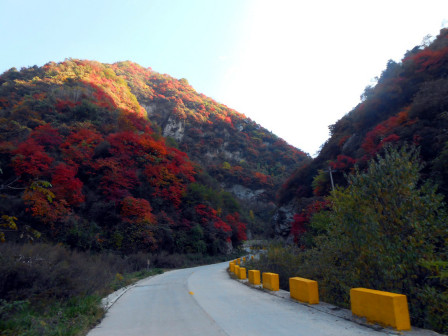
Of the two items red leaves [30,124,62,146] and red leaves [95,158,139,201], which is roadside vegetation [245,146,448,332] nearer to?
red leaves [95,158,139,201]

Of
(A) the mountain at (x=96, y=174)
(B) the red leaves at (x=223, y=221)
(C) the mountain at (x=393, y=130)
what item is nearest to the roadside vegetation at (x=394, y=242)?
(C) the mountain at (x=393, y=130)

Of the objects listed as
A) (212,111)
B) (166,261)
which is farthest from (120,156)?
(212,111)

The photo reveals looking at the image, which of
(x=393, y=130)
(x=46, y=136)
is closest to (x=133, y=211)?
(x=46, y=136)

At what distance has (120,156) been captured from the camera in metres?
32.2

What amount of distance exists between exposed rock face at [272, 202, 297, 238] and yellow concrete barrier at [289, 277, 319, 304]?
2353cm

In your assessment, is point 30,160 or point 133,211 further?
point 133,211

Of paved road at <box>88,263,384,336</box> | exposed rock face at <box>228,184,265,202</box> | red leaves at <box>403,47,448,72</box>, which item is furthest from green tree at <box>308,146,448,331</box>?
exposed rock face at <box>228,184,265,202</box>

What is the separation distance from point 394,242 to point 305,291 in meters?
2.81

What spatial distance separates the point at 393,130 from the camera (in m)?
22.1

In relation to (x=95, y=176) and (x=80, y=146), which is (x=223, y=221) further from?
(x=80, y=146)

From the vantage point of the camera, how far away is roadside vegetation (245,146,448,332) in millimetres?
6000

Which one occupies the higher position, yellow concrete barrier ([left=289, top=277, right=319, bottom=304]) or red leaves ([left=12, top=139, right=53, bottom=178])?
red leaves ([left=12, top=139, right=53, bottom=178])

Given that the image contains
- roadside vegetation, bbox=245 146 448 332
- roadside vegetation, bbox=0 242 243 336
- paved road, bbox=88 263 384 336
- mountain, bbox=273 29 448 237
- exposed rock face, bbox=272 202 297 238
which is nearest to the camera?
paved road, bbox=88 263 384 336

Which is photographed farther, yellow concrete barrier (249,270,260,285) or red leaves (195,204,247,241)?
red leaves (195,204,247,241)
